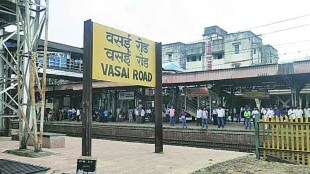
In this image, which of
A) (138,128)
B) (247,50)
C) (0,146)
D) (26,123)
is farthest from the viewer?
(247,50)

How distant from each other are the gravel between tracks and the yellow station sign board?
132 inches

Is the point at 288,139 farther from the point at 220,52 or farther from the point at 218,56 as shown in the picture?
the point at 218,56

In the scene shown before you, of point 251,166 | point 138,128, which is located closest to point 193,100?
point 138,128

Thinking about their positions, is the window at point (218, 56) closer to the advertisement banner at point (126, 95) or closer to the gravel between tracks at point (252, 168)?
the advertisement banner at point (126, 95)

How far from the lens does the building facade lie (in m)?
38.6

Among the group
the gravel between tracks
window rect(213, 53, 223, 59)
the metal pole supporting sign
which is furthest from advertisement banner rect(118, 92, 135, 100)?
the gravel between tracks

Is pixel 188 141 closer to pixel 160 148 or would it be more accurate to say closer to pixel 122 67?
pixel 160 148

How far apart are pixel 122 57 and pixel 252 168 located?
443 cm

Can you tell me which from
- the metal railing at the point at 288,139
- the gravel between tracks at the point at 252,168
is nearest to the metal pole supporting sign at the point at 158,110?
the gravel between tracks at the point at 252,168

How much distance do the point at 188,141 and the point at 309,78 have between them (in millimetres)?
8588

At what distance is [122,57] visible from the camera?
8.65 m

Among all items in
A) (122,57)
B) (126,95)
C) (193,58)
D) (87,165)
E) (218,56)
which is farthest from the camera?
(193,58)

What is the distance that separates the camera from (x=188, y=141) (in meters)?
15.6

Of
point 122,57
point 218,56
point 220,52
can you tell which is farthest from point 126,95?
point 122,57
